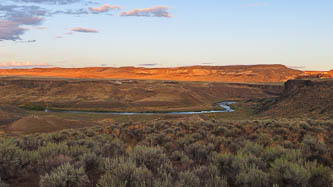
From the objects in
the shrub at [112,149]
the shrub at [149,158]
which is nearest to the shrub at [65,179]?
the shrub at [149,158]

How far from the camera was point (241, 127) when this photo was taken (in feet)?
41.4

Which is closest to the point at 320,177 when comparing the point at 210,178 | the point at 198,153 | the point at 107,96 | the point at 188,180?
the point at 210,178

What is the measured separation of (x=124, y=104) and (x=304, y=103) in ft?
173

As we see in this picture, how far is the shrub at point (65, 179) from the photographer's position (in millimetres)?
3736

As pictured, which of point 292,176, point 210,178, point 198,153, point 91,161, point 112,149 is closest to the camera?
point 292,176

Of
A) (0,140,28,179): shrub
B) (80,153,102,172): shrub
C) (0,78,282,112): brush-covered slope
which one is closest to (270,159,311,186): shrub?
(80,153,102,172): shrub

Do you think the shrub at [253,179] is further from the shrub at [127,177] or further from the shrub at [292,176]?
the shrub at [127,177]

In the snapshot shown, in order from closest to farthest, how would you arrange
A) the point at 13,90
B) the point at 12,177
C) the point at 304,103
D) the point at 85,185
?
the point at 85,185 → the point at 12,177 → the point at 304,103 → the point at 13,90

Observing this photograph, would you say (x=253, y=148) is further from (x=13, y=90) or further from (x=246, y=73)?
(x=246, y=73)

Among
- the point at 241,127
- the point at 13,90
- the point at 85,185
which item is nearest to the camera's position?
the point at 85,185

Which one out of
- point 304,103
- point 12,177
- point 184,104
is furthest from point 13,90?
point 12,177

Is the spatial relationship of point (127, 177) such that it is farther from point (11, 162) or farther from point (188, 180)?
point (11, 162)

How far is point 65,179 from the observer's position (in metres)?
3.83

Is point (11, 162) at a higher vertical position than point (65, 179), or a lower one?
lower
